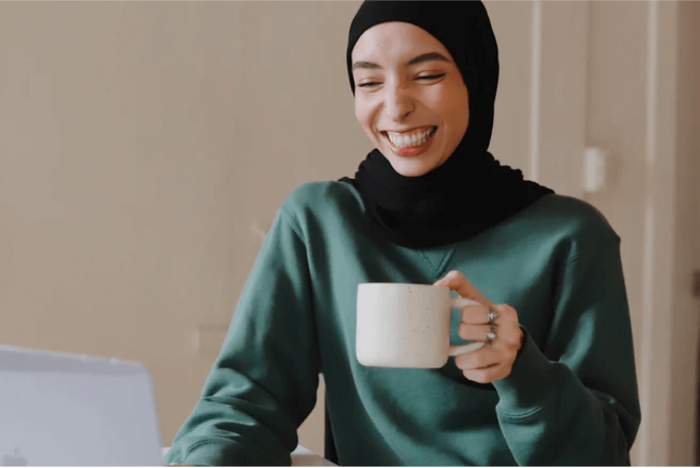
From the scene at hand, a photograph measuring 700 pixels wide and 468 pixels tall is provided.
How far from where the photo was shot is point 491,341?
0.78 m

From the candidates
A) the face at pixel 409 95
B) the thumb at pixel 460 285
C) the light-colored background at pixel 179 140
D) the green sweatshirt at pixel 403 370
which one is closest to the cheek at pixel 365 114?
the face at pixel 409 95

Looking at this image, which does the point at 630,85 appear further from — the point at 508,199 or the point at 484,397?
the point at 484,397

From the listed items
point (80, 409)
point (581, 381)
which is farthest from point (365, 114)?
point (80, 409)

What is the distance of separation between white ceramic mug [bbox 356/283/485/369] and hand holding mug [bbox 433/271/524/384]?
2.1 inches

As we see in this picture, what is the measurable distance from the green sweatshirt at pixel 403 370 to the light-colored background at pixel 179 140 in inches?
30.5

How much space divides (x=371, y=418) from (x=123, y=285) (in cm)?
92

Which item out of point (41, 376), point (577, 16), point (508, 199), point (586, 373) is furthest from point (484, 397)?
point (577, 16)

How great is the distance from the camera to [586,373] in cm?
95

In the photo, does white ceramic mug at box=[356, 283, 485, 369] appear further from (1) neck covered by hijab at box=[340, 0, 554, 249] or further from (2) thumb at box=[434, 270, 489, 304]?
(1) neck covered by hijab at box=[340, 0, 554, 249]

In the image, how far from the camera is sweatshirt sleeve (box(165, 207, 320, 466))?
0.86 m

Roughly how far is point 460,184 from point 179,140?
37.0 inches

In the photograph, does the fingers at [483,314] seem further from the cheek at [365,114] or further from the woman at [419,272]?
the cheek at [365,114]

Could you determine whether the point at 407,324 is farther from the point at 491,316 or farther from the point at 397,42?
the point at 397,42

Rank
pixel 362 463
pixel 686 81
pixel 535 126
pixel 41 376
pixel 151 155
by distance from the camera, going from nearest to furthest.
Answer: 1. pixel 41 376
2. pixel 362 463
3. pixel 151 155
4. pixel 535 126
5. pixel 686 81
